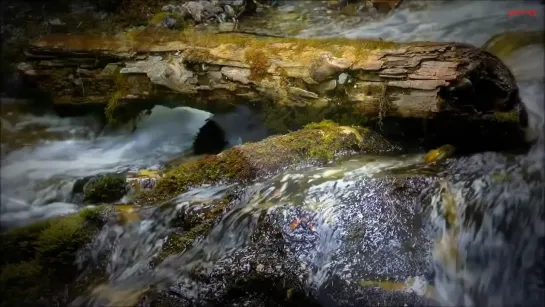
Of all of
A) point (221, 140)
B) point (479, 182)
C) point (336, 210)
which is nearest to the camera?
point (336, 210)

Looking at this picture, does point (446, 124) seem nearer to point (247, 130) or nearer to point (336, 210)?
point (336, 210)

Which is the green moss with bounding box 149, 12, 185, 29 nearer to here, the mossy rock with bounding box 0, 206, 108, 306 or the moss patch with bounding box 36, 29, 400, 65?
the moss patch with bounding box 36, 29, 400, 65

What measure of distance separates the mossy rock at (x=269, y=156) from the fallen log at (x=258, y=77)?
9 cm

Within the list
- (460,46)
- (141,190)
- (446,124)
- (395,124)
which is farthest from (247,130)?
(460,46)

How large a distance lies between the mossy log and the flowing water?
190 mm

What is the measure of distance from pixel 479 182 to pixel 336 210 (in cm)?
92

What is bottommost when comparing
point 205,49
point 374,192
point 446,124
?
point 374,192

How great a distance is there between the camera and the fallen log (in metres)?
2.78

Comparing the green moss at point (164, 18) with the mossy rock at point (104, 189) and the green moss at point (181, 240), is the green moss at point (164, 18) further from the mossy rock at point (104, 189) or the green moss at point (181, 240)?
the green moss at point (181, 240)

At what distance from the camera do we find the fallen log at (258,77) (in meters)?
2.78

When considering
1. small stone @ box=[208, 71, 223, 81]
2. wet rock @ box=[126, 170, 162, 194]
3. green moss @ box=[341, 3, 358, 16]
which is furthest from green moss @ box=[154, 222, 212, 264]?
green moss @ box=[341, 3, 358, 16]

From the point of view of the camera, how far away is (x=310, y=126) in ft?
9.30

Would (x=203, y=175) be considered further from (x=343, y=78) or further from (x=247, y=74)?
(x=343, y=78)

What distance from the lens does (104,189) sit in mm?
2707
